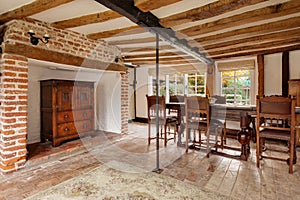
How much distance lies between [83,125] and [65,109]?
1.83ft

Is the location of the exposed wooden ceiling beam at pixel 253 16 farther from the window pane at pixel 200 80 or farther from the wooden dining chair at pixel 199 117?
the window pane at pixel 200 80

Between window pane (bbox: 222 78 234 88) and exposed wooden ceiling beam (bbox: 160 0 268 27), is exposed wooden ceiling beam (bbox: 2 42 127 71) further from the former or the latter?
window pane (bbox: 222 78 234 88)

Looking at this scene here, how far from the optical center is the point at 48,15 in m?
2.71

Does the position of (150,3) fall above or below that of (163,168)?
above

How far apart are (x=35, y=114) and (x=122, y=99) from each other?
1.90 metres

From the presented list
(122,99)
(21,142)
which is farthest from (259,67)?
(21,142)

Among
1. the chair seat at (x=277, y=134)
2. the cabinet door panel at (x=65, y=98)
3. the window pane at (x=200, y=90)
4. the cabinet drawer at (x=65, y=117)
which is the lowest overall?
the chair seat at (x=277, y=134)

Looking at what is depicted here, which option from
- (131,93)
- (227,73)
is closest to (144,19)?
(227,73)

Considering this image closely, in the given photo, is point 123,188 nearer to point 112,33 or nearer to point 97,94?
point 112,33

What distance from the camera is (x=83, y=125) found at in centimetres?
403

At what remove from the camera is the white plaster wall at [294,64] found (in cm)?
429

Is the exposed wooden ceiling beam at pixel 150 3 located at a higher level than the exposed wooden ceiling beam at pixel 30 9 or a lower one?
lower

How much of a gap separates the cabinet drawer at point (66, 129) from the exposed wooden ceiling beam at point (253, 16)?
2905 millimetres

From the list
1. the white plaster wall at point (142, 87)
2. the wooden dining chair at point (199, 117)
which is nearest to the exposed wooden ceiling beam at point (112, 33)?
the wooden dining chair at point (199, 117)
